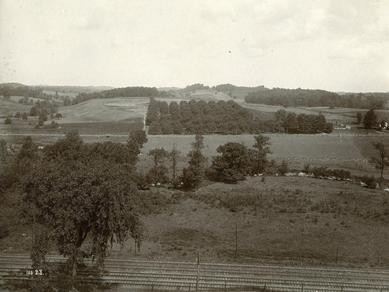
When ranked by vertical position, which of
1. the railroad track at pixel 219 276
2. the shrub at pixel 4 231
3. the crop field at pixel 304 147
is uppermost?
the crop field at pixel 304 147

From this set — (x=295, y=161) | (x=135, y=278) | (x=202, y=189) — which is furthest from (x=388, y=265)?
(x=295, y=161)

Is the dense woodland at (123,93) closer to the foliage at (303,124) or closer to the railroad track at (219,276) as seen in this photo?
the foliage at (303,124)

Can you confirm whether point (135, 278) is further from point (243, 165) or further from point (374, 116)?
point (374, 116)

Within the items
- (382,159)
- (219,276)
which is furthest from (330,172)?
(219,276)

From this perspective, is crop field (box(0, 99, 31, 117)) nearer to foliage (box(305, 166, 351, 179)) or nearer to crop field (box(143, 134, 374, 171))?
Result: crop field (box(143, 134, 374, 171))

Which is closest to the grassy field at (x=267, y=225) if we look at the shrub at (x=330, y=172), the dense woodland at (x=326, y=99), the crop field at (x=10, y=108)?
the shrub at (x=330, y=172)

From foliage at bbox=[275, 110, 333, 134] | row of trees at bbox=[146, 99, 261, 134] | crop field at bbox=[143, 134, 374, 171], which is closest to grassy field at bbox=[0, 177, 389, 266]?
crop field at bbox=[143, 134, 374, 171]
